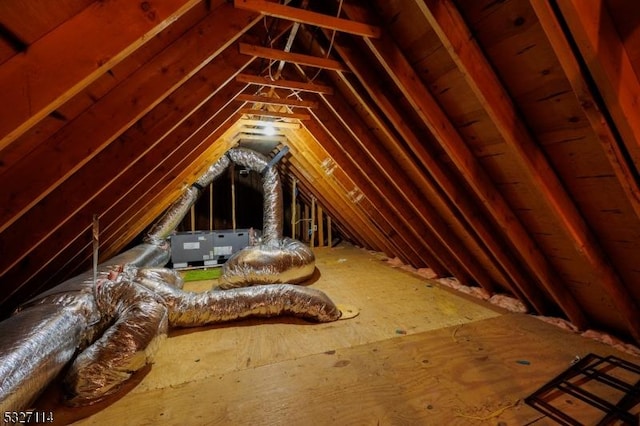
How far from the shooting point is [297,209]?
6.38m

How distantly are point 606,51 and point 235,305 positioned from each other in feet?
8.38

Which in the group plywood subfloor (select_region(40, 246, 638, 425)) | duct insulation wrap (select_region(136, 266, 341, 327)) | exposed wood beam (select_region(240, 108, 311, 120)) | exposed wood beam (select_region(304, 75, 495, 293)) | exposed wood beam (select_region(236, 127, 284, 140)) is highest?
exposed wood beam (select_region(236, 127, 284, 140))

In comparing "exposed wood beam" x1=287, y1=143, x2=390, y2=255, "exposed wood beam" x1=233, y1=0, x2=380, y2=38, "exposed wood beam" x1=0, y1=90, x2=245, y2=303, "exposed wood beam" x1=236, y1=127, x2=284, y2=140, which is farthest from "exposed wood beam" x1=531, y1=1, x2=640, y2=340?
"exposed wood beam" x1=236, y1=127, x2=284, y2=140

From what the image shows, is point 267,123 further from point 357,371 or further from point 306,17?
point 357,371

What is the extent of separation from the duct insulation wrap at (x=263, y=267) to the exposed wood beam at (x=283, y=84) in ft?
5.71

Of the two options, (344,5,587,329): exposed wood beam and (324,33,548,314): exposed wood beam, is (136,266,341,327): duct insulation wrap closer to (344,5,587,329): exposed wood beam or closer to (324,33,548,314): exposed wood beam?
(324,33,548,314): exposed wood beam

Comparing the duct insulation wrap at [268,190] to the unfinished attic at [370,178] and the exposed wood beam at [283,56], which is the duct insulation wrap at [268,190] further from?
the exposed wood beam at [283,56]

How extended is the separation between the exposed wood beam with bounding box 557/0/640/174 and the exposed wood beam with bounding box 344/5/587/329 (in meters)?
0.72

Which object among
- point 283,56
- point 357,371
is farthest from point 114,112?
point 357,371

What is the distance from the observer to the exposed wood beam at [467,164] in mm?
1584

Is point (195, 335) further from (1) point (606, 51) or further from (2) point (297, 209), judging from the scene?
(2) point (297, 209)

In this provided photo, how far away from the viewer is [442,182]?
6.69 ft

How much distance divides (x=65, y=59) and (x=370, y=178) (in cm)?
235

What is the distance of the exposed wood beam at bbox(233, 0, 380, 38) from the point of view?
1.30m
